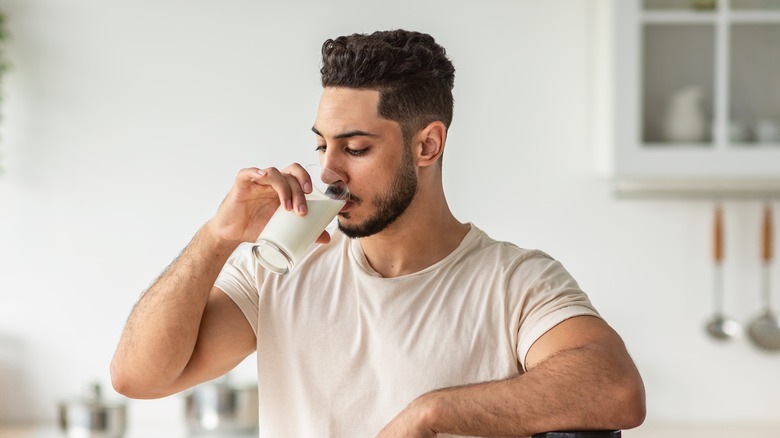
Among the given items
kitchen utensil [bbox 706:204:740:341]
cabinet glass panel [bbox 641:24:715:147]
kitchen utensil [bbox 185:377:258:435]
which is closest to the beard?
kitchen utensil [bbox 185:377:258:435]

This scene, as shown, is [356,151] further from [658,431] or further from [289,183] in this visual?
[658,431]

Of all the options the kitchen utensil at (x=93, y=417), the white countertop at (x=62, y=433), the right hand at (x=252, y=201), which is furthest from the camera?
the white countertop at (x=62, y=433)

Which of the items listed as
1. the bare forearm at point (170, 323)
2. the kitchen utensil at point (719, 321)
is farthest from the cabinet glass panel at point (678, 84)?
the bare forearm at point (170, 323)

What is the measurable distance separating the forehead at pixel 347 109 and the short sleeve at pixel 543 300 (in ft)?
1.14

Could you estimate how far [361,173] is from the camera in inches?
62.5

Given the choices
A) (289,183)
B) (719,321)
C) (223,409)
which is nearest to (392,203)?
(289,183)

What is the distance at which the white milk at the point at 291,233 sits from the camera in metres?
1.46

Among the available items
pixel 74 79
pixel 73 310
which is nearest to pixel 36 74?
pixel 74 79

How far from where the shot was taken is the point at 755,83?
2.80m

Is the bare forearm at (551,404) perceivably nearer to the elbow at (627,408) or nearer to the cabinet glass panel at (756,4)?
the elbow at (627,408)

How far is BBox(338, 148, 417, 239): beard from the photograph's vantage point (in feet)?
5.30

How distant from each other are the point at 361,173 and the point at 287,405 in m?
0.41

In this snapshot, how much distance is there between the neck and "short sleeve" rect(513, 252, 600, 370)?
15cm

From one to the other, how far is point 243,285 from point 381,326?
25 cm
